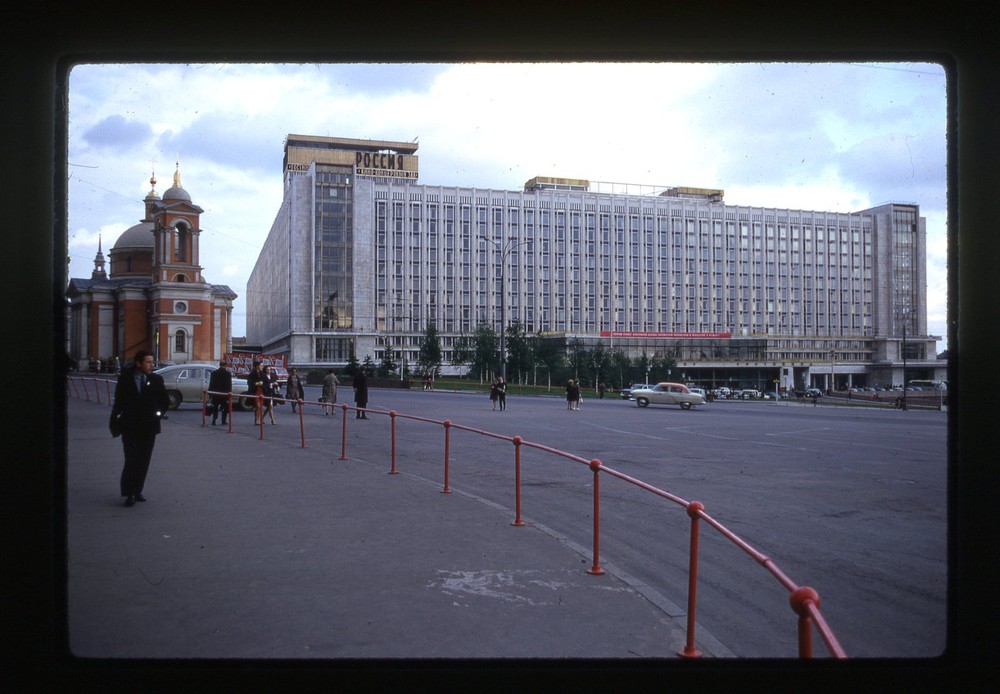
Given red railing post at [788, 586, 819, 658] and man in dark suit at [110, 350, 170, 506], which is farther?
man in dark suit at [110, 350, 170, 506]

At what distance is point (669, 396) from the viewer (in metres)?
39.8

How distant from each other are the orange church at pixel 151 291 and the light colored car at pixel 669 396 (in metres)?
34.3

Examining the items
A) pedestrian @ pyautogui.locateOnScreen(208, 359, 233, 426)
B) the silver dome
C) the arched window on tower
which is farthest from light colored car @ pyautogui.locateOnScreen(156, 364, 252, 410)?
the arched window on tower

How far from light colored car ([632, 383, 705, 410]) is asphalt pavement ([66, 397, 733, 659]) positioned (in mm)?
30572

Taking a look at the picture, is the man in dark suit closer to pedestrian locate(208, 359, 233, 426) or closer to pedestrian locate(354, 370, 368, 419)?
pedestrian locate(208, 359, 233, 426)

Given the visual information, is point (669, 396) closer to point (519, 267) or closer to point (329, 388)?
point (329, 388)

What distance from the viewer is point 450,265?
84438 mm

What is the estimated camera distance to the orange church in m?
3.63

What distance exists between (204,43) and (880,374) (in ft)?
14.4

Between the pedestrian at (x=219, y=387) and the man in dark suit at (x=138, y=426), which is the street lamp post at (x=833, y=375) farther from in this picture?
the pedestrian at (x=219, y=387)

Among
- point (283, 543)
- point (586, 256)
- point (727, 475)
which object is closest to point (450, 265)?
point (586, 256)

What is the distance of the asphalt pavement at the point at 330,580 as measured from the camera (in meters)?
4.14

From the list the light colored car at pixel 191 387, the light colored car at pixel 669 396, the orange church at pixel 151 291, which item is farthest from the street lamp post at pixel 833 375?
the light colored car at pixel 669 396
